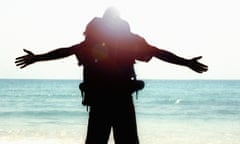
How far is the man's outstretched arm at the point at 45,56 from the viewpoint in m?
5.54

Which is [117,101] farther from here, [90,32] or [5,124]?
[5,124]

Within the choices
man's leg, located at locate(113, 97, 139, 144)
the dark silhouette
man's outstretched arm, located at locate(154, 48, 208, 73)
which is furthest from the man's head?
man's leg, located at locate(113, 97, 139, 144)

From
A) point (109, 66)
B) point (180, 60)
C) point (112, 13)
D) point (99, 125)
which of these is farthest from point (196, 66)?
point (99, 125)

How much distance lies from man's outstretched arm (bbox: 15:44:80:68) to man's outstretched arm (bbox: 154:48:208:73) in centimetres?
70

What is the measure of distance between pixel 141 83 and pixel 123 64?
22 centimetres

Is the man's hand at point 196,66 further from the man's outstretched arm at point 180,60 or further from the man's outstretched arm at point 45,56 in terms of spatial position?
the man's outstretched arm at point 45,56

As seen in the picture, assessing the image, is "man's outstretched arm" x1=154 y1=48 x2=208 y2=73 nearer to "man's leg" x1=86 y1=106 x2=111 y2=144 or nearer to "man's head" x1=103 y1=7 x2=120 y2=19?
"man's head" x1=103 y1=7 x2=120 y2=19

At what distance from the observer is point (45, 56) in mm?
5566

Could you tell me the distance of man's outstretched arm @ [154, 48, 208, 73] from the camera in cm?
559

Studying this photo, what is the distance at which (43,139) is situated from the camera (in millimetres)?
23344

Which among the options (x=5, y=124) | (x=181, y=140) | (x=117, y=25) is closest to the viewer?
(x=117, y=25)

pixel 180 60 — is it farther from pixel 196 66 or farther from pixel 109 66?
pixel 109 66

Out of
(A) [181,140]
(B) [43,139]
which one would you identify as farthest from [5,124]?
(A) [181,140]

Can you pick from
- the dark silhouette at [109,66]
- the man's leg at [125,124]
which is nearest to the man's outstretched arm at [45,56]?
the dark silhouette at [109,66]
